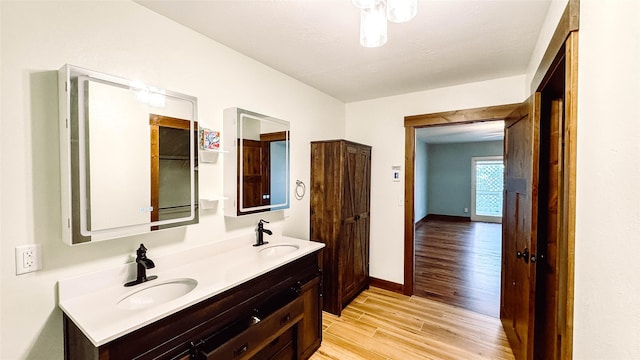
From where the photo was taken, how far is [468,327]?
2543 mm

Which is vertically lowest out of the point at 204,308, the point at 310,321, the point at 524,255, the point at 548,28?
the point at 310,321

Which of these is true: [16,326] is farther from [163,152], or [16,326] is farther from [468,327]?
[468,327]

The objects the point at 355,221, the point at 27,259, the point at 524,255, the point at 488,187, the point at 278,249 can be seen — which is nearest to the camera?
the point at 27,259

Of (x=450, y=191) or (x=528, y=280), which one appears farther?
(x=450, y=191)

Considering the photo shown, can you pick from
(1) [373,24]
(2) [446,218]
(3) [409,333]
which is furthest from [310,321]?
(2) [446,218]

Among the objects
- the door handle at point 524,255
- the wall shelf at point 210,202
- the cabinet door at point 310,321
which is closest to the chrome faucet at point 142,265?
the wall shelf at point 210,202

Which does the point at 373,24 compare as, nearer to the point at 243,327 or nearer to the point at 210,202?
the point at 210,202

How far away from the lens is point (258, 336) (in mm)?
1594

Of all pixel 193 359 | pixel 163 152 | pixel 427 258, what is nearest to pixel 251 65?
pixel 163 152

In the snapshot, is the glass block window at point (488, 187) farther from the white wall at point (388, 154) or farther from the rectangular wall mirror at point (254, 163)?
the rectangular wall mirror at point (254, 163)

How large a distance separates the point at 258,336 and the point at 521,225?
1980 mm

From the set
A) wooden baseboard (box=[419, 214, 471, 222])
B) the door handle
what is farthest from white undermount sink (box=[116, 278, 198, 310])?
wooden baseboard (box=[419, 214, 471, 222])

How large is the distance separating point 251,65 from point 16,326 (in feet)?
7.05

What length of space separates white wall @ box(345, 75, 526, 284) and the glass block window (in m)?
5.91
